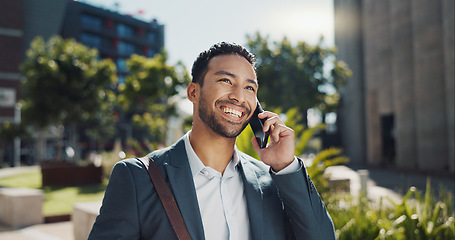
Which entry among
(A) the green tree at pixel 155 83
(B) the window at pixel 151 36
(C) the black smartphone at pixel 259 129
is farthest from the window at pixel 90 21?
(C) the black smartphone at pixel 259 129

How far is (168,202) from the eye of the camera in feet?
5.48

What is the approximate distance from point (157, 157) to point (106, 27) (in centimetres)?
7424

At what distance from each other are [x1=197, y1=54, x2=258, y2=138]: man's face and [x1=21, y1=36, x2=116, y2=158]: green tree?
1897cm

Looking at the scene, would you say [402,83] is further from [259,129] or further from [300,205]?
[300,205]

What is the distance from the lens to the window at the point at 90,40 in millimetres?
67188

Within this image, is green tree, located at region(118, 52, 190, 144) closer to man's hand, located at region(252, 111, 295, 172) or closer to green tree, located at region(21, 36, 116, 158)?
green tree, located at region(21, 36, 116, 158)

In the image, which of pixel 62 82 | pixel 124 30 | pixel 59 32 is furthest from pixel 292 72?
pixel 124 30

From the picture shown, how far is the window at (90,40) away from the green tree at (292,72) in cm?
→ 4845

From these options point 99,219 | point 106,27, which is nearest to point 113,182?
point 99,219

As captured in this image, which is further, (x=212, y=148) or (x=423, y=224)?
(x=423, y=224)

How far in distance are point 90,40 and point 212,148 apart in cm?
7145

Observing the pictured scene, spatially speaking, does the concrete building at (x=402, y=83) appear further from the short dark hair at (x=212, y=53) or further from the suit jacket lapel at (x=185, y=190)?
the suit jacket lapel at (x=185, y=190)

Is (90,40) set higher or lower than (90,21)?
lower

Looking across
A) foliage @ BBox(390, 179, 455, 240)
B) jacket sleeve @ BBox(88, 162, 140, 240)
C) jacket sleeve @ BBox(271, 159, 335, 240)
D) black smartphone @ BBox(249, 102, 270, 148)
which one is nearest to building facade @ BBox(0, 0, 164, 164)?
foliage @ BBox(390, 179, 455, 240)
